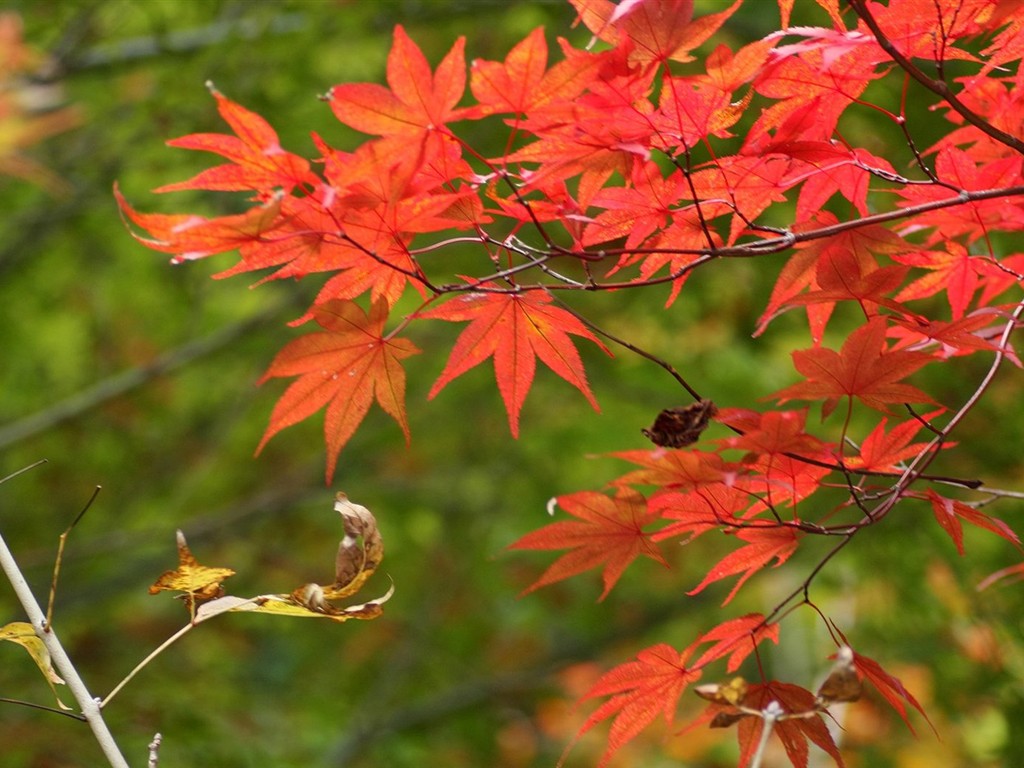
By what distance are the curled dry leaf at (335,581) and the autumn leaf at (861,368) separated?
304mm

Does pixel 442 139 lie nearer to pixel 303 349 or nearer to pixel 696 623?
pixel 303 349

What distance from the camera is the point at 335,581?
0.74 m

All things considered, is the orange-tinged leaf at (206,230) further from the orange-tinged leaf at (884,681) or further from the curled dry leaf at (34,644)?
the orange-tinged leaf at (884,681)

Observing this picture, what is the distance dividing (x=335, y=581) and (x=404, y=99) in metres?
0.33

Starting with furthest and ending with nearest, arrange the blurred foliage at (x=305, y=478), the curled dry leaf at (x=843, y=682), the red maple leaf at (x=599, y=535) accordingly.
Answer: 1. the blurred foliage at (x=305, y=478)
2. the red maple leaf at (x=599, y=535)
3. the curled dry leaf at (x=843, y=682)

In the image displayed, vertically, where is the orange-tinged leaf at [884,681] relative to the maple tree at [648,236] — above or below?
below

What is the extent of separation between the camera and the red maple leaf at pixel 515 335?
0.83 meters

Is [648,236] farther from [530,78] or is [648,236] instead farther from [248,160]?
[248,160]

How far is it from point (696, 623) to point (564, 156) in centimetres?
346

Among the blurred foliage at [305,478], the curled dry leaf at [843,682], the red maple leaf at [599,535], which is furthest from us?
the blurred foliage at [305,478]

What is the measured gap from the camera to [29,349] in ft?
10.4

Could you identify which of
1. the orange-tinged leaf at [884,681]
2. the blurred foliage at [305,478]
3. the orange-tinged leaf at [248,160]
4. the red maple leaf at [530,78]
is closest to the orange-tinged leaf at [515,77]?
the red maple leaf at [530,78]

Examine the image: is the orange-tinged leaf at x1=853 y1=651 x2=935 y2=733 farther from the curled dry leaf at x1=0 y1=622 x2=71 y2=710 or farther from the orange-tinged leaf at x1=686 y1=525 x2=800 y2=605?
the curled dry leaf at x1=0 y1=622 x2=71 y2=710

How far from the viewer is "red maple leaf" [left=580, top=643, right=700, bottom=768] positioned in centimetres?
84
